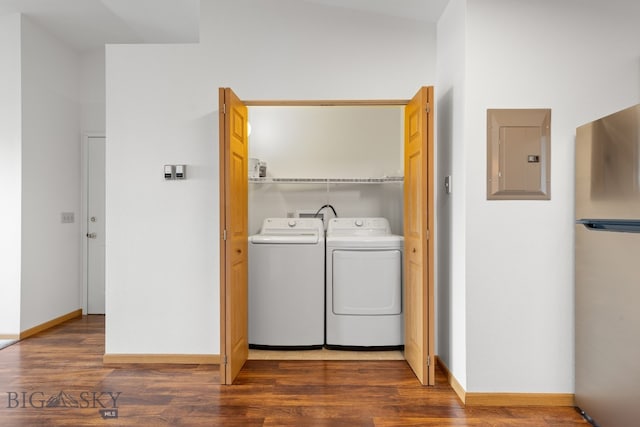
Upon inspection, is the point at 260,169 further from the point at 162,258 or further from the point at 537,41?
the point at 537,41

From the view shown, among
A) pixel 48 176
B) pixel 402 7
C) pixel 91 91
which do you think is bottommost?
pixel 48 176

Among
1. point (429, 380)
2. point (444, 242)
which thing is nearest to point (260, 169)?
point (444, 242)

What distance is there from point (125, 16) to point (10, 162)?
1.69 meters

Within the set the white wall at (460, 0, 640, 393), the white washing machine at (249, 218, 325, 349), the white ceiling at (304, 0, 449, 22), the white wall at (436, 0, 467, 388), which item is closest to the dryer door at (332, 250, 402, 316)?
the white washing machine at (249, 218, 325, 349)

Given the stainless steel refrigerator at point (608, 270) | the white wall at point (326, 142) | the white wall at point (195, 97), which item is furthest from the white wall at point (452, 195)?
the white wall at point (326, 142)

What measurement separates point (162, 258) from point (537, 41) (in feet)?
9.39

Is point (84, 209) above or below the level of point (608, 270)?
above

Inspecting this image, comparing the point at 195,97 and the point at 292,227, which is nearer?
the point at 195,97

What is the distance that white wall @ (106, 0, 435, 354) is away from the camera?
2.98 metres

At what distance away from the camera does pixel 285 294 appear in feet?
10.8

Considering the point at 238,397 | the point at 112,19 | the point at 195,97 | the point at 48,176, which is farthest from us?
the point at 48,176

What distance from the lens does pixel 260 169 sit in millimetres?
4012

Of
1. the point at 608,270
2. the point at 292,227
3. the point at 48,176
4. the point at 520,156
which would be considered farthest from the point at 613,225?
the point at 48,176

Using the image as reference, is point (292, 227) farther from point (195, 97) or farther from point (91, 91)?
point (91, 91)
